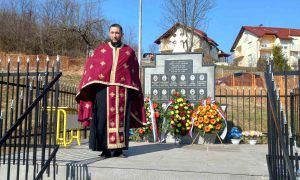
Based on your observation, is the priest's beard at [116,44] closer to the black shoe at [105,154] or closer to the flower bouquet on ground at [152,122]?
the black shoe at [105,154]

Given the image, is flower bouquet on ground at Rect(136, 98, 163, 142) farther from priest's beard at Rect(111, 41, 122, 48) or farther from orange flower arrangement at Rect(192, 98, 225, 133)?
priest's beard at Rect(111, 41, 122, 48)

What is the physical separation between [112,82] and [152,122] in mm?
2860

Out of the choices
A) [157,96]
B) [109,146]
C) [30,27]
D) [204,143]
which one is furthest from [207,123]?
[30,27]

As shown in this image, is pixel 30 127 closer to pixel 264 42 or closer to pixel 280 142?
pixel 280 142

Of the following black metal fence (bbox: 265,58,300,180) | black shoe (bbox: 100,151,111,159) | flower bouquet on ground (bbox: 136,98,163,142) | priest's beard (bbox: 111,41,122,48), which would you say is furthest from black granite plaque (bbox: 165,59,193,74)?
black metal fence (bbox: 265,58,300,180)

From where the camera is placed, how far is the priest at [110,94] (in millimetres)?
5422

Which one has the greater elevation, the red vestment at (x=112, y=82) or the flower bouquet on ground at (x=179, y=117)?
the red vestment at (x=112, y=82)

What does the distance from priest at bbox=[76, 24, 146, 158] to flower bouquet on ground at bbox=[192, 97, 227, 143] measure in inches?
101

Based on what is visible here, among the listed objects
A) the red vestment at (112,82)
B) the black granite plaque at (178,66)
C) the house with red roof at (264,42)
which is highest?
the house with red roof at (264,42)

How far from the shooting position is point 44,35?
36156 millimetres

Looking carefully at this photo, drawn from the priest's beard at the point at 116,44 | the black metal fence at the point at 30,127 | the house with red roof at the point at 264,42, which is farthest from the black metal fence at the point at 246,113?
the house with red roof at the point at 264,42

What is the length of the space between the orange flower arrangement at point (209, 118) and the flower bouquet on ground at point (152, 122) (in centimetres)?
81

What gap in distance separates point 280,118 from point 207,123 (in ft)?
15.4

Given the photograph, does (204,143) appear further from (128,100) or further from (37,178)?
(37,178)
